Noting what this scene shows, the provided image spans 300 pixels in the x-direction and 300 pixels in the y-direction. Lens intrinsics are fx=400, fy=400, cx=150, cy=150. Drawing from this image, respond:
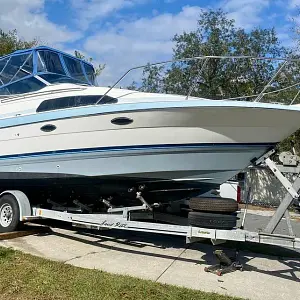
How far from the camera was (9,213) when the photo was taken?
721cm

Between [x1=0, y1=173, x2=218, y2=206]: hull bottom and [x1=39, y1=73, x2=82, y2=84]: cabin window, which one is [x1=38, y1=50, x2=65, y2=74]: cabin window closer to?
[x1=39, y1=73, x2=82, y2=84]: cabin window

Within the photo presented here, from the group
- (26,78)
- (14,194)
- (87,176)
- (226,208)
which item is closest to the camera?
(226,208)

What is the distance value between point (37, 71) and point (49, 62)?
33 centimetres

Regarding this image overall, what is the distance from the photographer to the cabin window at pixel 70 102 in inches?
248

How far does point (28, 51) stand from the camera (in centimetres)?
816

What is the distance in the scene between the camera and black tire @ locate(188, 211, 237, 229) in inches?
204

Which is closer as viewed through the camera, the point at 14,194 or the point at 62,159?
the point at 62,159

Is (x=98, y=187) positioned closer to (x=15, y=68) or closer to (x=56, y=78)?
(x=56, y=78)

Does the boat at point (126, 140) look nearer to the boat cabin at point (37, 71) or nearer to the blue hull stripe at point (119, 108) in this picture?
the blue hull stripe at point (119, 108)

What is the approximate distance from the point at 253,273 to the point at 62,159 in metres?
3.42

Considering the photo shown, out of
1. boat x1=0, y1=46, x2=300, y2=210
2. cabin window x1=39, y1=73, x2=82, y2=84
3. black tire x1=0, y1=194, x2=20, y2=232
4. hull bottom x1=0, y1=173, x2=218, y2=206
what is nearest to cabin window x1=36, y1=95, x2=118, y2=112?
boat x1=0, y1=46, x2=300, y2=210

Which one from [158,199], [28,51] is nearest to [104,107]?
[158,199]

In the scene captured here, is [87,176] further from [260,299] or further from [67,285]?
[260,299]

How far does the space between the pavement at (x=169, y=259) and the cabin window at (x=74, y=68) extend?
10.3ft
